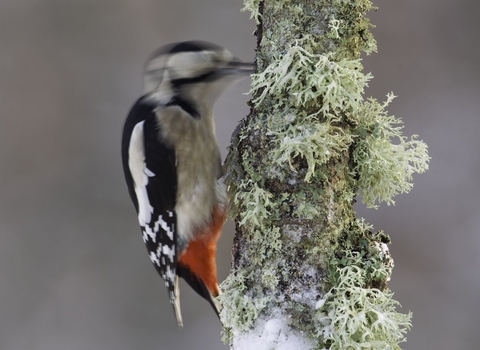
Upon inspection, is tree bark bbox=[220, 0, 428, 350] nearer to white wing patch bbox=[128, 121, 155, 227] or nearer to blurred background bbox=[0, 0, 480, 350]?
white wing patch bbox=[128, 121, 155, 227]

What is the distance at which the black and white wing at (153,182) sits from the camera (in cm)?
169

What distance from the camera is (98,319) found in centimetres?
351

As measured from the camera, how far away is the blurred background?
10.2ft

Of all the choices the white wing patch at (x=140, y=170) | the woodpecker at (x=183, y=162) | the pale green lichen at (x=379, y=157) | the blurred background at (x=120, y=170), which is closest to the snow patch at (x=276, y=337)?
the pale green lichen at (x=379, y=157)

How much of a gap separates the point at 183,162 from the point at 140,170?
15 cm

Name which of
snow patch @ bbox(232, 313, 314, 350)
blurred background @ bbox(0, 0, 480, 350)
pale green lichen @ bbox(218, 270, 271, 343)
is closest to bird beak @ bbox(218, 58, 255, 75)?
pale green lichen @ bbox(218, 270, 271, 343)

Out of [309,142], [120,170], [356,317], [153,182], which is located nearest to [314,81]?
[309,142]

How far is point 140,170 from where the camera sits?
1.74 metres

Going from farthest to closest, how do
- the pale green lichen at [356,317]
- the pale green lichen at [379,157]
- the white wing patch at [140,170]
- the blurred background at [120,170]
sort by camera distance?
1. the blurred background at [120,170]
2. the white wing patch at [140,170]
3. the pale green lichen at [379,157]
4. the pale green lichen at [356,317]

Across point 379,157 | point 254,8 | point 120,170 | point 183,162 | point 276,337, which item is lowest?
point 120,170

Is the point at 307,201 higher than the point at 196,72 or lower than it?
lower

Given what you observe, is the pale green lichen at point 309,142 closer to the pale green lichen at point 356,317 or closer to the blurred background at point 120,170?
the pale green lichen at point 356,317

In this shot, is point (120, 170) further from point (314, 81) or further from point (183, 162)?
point (314, 81)

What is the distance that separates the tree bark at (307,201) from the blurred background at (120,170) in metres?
1.98
